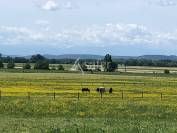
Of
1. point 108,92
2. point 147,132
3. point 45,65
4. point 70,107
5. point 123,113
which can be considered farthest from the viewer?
point 45,65

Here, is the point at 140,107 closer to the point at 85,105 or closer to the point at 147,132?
the point at 85,105

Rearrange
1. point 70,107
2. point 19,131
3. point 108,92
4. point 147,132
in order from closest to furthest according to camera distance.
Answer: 1. point 147,132
2. point 19,131
3. point 70,107
4. point 108,92

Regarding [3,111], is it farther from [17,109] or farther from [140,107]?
[140,107]

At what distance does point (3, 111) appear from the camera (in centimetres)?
3859

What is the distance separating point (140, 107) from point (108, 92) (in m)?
26.5

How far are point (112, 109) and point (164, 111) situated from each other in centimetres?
406

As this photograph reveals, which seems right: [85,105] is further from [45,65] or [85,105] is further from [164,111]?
[45,65]

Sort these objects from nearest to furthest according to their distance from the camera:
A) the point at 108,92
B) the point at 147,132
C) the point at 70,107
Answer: the point at 147,132 < the point at 70,107 < the point at 108,92

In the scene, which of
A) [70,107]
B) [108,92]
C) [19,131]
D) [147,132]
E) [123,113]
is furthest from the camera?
[108,92]

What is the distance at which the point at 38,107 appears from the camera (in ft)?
131

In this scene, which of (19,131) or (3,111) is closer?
(19,131)

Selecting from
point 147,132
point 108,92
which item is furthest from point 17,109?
point 108,92

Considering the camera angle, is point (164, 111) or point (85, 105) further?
point (85, 105)

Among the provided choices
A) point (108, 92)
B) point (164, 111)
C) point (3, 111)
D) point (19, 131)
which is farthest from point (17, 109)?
point (108, 92)
